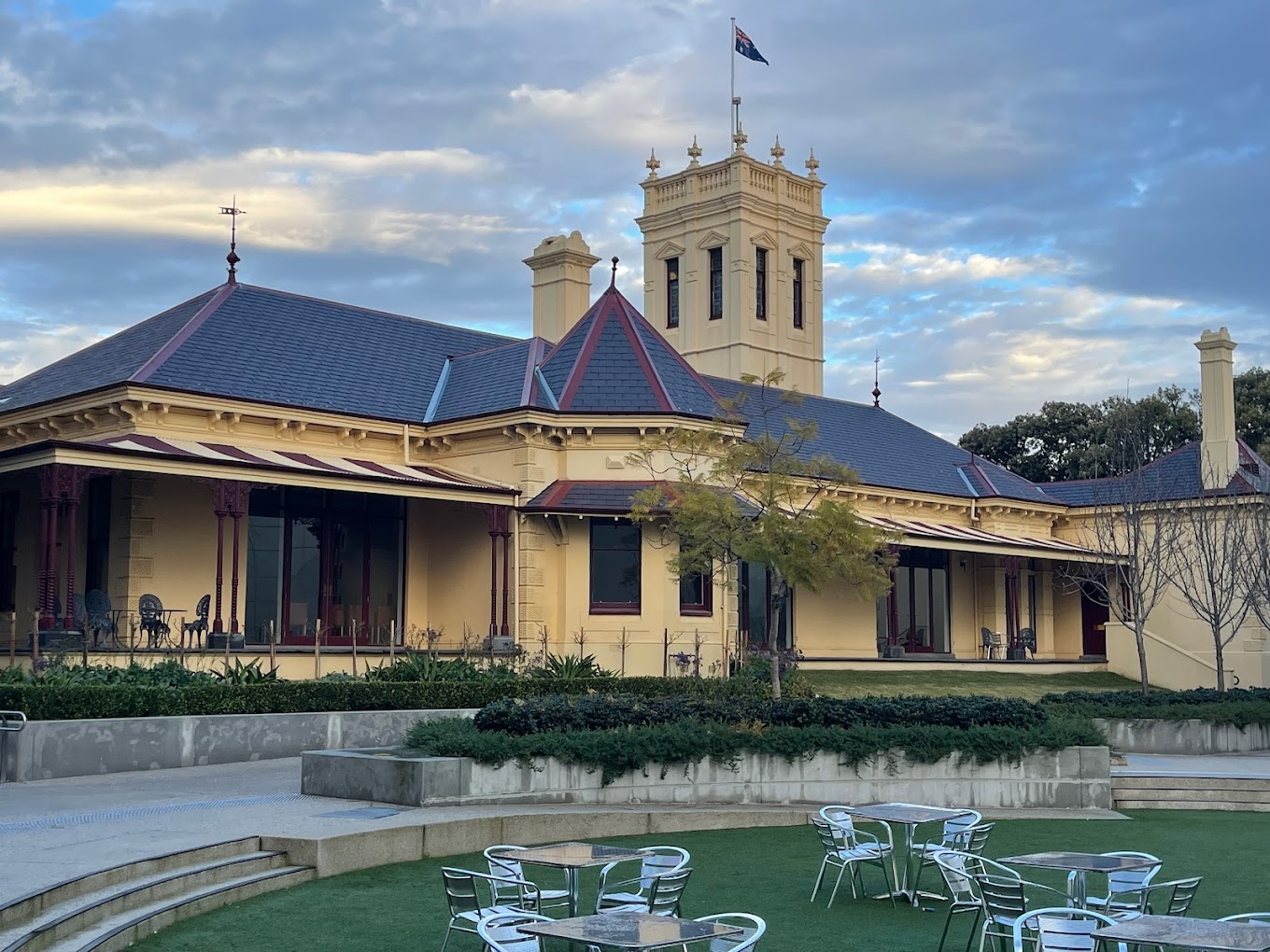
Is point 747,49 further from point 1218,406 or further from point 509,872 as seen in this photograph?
point 509,872

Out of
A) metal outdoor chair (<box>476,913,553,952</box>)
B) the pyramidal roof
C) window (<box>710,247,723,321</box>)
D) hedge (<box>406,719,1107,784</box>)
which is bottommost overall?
metal outdoor chair (<box>476,913,553,952</box>)

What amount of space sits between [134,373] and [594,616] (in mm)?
9441

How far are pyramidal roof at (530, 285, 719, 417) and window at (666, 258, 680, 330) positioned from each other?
2872cm

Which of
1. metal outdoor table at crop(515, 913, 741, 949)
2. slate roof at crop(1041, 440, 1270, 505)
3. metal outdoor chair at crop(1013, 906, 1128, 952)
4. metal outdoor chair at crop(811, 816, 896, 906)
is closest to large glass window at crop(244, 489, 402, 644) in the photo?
metal outdoor chair at crop(811, 816, 896, 906)

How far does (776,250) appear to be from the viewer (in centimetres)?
→ 5922

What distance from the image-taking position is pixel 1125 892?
9.41 meters

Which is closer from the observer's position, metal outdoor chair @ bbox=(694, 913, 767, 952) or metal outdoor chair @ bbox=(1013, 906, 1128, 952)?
metal outdoor chair @ bbox=(694, 913, 767, 952)

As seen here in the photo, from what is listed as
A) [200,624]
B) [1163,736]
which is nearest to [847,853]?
[200,624]

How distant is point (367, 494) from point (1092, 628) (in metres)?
25.1

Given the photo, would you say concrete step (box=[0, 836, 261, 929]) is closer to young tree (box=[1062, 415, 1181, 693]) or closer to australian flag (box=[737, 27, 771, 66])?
young tree (box=[1062, 415, 1181, 693])

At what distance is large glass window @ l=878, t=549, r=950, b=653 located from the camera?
38188 mm

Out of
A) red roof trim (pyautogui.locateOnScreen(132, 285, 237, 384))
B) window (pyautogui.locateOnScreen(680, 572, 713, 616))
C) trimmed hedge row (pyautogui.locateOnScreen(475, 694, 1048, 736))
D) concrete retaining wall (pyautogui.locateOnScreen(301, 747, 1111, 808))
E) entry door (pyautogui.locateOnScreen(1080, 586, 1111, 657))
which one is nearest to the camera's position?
concrete retaining wall (pyautogui.locateOnScreen(301, 747, 1111, 808))

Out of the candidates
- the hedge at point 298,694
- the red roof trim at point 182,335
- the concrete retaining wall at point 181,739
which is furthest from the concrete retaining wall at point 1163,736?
the red roof trim at point 182,335

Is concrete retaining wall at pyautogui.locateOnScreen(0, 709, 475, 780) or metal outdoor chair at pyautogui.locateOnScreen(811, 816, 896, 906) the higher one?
concrete retaining wall at pyautogui.locateOnScreen(0, 709, 475, 780)
